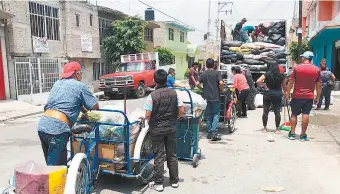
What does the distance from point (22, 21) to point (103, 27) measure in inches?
352

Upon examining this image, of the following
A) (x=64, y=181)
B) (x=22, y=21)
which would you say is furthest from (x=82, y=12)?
(x=64, y=181)


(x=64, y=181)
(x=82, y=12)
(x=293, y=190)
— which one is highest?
(x=82, y=12)

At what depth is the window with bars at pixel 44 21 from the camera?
653 inches

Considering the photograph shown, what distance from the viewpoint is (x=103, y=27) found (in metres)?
24.1

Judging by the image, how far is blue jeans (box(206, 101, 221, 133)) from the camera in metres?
Answer: 7.14

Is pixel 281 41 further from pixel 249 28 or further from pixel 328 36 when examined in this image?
pixel 328 36

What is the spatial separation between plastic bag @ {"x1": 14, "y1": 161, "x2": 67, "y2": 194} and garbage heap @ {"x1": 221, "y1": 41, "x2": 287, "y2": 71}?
12.4m

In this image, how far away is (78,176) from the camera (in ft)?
11.8

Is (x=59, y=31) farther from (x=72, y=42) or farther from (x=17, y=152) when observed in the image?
(x=17, y=152)

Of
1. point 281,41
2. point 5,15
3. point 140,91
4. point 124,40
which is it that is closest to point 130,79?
point 140,91

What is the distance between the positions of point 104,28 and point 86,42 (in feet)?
12.0

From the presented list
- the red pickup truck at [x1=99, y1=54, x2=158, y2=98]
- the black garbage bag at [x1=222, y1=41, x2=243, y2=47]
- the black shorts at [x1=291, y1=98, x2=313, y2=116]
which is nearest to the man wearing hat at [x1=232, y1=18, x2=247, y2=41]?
the black garbage bag at [x1=222, y1=41, x2=243, y2=47]

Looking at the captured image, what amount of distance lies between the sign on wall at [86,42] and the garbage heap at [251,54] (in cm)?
952

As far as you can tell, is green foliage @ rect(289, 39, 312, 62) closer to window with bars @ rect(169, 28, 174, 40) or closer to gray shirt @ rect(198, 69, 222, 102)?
window with bars @ rect(169, 28, 174, 40)
